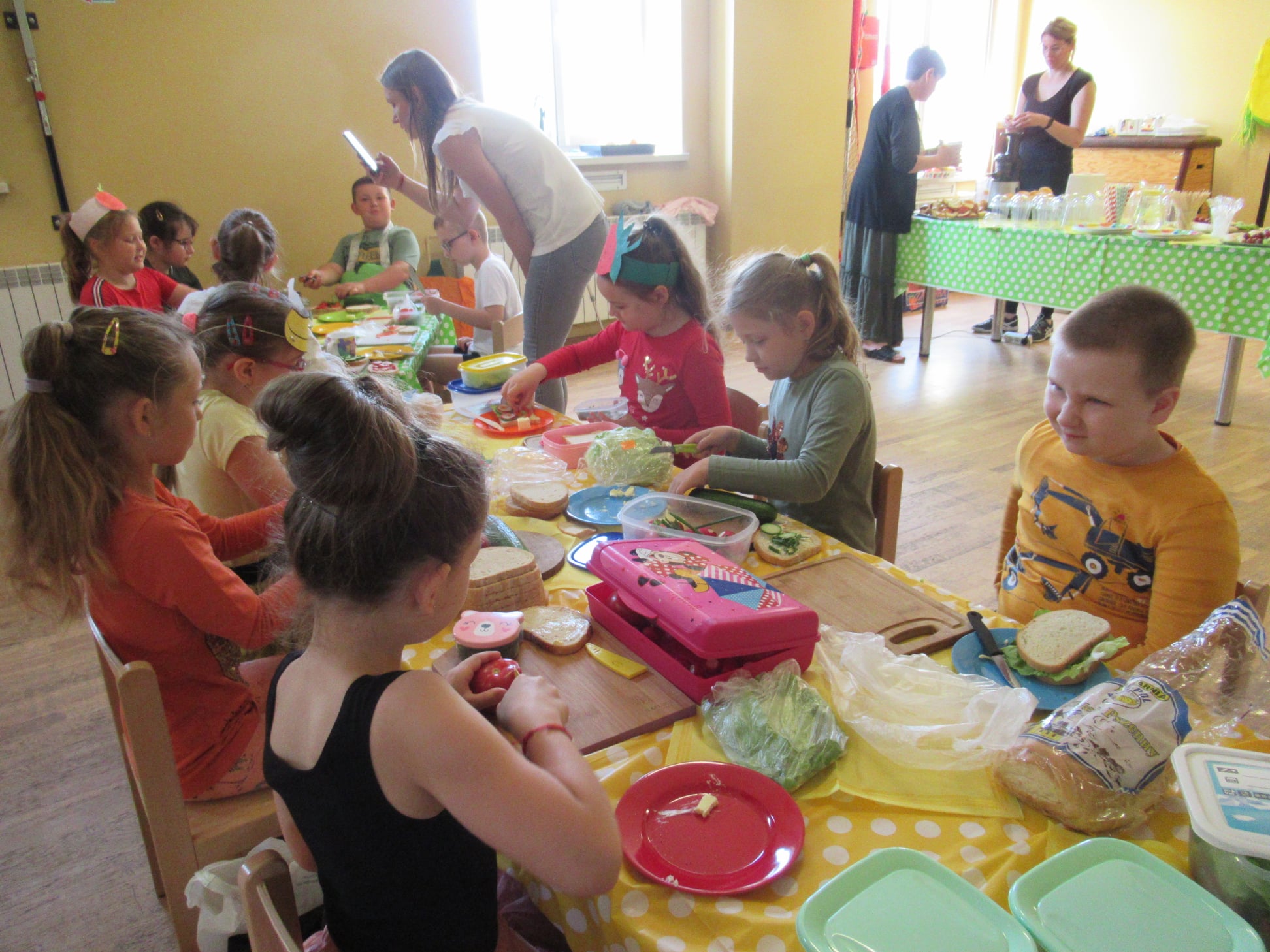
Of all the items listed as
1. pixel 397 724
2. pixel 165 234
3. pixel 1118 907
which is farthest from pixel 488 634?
pixel 165 234

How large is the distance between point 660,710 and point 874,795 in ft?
0.87

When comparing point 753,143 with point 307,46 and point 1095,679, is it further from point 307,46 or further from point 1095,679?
point 1095,679

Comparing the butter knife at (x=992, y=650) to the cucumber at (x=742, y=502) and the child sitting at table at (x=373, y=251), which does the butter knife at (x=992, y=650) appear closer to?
the cucumber at (x=742, y=502)

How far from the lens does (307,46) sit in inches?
177

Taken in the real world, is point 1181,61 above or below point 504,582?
above

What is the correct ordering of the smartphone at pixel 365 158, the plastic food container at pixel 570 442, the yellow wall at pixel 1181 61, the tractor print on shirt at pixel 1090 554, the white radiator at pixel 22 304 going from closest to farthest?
the tractor print on shirt at pixel 1090 554, the plastic food container at pixel 570 442, the smartphone at pixel 365 158, the white radiator at pixel 22 304, the yellow wall at pixel 1181 61

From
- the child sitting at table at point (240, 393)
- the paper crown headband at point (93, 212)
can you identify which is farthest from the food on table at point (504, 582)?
the paper crown headband at point (93, 212)

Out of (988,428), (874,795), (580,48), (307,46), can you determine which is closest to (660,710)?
(874,795)

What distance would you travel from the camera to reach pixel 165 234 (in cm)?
350

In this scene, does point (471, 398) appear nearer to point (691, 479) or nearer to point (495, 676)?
point (691, 479)

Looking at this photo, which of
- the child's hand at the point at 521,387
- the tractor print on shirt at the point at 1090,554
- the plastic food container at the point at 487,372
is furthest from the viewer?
the plastic food container at the point at 487,372

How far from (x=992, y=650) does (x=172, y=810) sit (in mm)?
1110

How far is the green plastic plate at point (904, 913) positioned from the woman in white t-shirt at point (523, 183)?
2159 mm

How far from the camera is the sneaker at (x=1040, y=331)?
19.0ft
